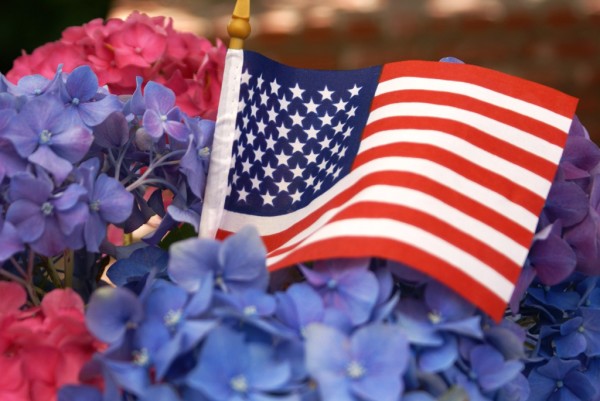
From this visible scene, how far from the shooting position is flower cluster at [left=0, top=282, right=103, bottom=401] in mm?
565

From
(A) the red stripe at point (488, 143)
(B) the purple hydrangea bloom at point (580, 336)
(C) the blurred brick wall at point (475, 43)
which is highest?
(A) the red stripe at point (488, 143)

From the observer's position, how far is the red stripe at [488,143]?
0.66 meters

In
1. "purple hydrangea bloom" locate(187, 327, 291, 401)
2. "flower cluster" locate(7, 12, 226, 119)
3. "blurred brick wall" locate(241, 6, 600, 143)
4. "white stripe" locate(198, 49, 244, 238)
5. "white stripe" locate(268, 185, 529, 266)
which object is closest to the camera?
"purple hydrangea bloom" locate(187, 327, 291, 401)

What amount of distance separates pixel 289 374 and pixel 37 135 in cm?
24

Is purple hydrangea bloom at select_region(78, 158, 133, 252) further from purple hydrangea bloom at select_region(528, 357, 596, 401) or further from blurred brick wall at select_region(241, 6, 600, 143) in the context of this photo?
blurred brick wall at select_region(241, 6, 600, 143)

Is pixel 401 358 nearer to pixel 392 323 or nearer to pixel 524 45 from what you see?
pixel 392 323

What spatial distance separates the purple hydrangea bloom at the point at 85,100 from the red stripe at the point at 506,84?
0.23m

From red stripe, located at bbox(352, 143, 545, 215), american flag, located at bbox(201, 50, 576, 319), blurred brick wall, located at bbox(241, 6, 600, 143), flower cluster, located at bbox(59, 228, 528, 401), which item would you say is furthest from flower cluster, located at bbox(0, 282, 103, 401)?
blurred brick wall, located at bbox(241, 6, 600, 143)

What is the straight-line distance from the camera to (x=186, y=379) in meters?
0.51

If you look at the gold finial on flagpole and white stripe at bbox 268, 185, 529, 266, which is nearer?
white stripe at bbox 268, 185, 529, 266

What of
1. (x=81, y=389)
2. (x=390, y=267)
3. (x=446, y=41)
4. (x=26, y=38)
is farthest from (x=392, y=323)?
(x=446, y=41)

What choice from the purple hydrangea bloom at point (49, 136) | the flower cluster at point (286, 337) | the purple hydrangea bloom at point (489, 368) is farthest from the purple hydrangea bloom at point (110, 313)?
the purple hydrangea bloom at point (489, 368)

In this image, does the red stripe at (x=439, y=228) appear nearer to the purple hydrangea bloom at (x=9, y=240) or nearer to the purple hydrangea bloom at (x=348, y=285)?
the purple hydrangea bloom at (x=348, y=285)

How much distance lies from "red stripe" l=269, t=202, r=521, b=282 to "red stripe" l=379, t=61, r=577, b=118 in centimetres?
15
